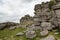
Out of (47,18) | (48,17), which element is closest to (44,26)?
(47,18)

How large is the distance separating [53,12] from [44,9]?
15.8 feet

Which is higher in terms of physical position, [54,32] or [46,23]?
[46,23]

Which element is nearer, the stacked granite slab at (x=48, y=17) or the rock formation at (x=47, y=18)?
the rock formation at (x=47, y=18)

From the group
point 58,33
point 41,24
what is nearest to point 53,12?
point 41,24

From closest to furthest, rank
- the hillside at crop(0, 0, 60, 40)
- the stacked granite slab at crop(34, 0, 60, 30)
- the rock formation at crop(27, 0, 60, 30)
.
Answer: the hillside at crop(0, 0, 60, 40) → the rock formation at crop(27, 0, 60, 30) → the stacked granite slab at crop(34, 0, 60, 30)

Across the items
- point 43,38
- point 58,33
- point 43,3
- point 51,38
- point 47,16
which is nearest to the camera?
point 51,38

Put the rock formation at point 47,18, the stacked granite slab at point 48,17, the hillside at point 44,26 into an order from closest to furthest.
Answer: the hillside at point 44,26
the rock formation at point 47,18
the stacked granite slab at point 48,17

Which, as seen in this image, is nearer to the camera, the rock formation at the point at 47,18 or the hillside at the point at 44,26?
the hillside at the point at 44,26

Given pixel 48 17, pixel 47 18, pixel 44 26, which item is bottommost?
pixel 44 26

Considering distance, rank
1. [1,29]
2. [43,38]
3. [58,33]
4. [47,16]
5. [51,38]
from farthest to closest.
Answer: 1. [1,29]
2. [47,16]
3. [58,33]
4. [43,38]
5. [51,38]

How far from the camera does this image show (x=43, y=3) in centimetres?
5503

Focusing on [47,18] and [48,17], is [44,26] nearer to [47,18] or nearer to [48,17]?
[47,18]

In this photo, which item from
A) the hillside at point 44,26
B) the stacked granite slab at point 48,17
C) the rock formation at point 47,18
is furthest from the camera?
the stacked granite slab at point 48,17

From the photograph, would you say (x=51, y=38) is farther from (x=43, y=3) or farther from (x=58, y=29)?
(x=43, y=3)
